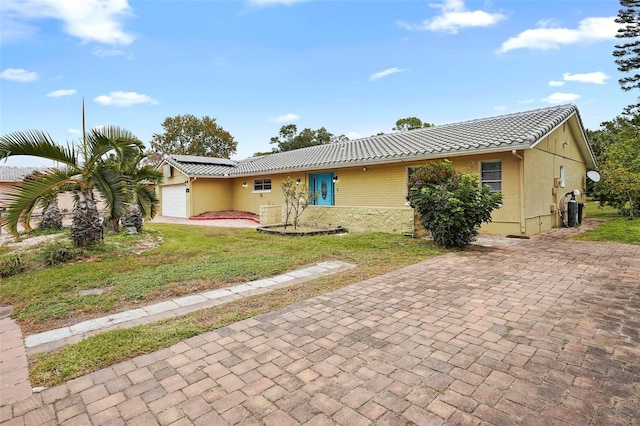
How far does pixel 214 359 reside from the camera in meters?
3.08

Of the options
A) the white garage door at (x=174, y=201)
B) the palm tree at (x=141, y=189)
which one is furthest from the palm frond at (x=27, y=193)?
the white garage door at (x=174, y=201)

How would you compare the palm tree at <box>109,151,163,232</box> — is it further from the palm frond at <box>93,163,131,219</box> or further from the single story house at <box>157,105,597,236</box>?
the single story house at <box>157,105,597,236</box>

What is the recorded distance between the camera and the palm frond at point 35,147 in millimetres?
6695

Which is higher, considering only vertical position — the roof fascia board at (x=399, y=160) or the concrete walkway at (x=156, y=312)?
the roof fascia board at (x=399, y=160)

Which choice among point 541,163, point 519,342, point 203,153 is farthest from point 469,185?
point 203,153

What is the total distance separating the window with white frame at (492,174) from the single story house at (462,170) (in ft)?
0.10

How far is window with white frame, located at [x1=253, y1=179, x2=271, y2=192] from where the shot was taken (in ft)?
64.0

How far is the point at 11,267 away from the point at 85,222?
1.88 meters

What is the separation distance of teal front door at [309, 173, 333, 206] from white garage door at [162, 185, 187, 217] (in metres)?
8.77

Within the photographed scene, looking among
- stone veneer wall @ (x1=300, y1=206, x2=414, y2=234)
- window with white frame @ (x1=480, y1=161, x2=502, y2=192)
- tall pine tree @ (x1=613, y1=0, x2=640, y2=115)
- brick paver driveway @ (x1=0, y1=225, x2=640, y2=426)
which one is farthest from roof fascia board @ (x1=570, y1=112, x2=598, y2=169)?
brick paver driveway @ (x1=0, y1=225, x2=640, y2=426)

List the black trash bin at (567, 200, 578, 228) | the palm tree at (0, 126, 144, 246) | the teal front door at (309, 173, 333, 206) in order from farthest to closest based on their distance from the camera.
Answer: the teal front door at (309, 173, 333, 206)
the black trash bin at (567, 200, 578, 228)
the palm tree at (0, 126, 144, 246)

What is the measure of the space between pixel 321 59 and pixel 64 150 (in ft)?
44.6

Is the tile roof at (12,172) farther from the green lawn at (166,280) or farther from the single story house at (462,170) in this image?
the green lawn at (166,280)

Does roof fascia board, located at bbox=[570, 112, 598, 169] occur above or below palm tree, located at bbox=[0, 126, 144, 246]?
above
